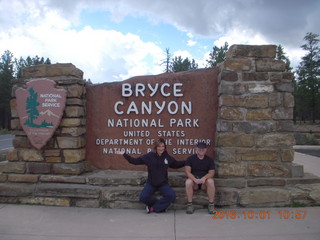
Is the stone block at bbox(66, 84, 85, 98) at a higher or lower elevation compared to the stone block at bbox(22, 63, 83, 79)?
lower

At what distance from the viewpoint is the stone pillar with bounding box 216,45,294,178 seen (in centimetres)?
431

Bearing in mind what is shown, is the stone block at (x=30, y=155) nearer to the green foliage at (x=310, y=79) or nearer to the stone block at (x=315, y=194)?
the stone block at (x=315, y=194)

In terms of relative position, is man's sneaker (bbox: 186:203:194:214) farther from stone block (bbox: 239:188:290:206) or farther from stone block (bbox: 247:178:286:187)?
stone block (bbox: 247:178:286:187)

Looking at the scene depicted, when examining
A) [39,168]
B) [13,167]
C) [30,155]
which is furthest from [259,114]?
[13,167]

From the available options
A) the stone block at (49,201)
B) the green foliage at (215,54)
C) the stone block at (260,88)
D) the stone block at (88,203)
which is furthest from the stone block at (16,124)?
the green foliage at (215,54)

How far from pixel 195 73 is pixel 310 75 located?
29.6 metres

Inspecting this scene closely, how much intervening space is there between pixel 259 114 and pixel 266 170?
0.88 meters

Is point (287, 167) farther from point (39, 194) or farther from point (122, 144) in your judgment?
point (39, 194)

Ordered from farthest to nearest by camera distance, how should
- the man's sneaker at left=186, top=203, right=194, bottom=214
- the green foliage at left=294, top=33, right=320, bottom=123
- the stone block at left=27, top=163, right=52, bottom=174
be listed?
the green foliage at left=294, top=33, right=320, bottom=123
the stone block at left=27, top=163, right=52, bottom=174
the man's sneaker at left=186, top=203, right=194, bottom=214

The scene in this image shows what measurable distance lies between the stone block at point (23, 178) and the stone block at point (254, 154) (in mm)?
3316

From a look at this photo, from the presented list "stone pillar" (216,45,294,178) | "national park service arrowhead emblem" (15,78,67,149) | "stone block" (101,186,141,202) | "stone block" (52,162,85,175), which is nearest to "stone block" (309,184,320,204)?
"stone pillar" (216,45,294,178)

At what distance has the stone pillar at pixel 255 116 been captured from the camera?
4.31 m

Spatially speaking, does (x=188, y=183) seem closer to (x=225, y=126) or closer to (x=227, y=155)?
(x=227, y=155)
